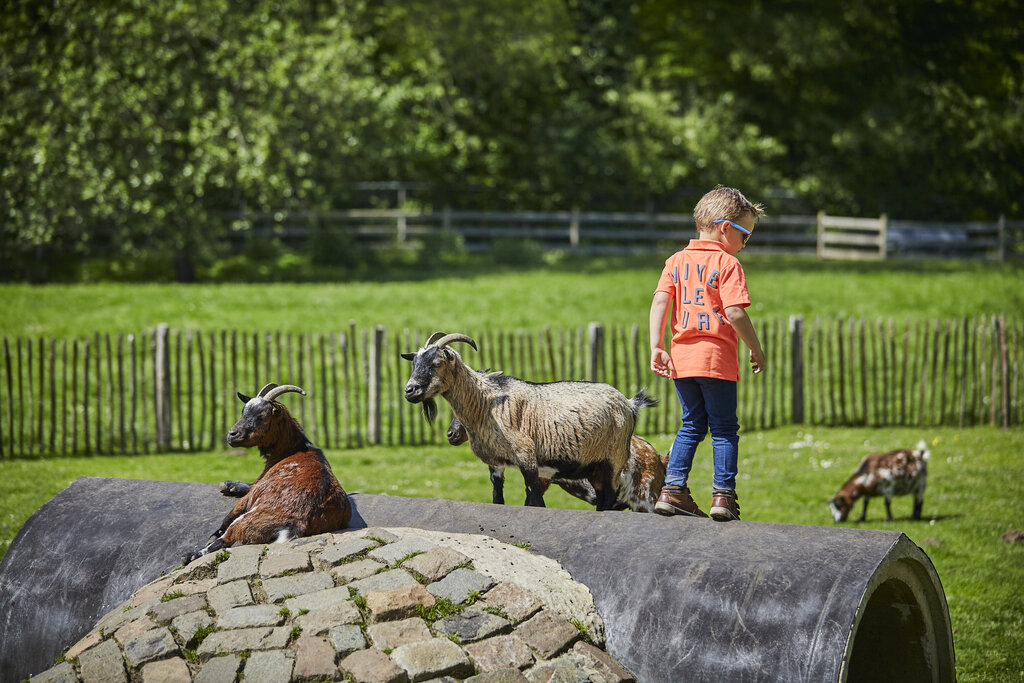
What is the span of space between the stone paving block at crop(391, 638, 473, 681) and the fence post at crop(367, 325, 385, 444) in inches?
371

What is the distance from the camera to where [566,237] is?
1348 inches

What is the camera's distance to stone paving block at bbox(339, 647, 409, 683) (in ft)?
13.8

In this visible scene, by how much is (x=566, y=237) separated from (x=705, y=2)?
10.9 meters

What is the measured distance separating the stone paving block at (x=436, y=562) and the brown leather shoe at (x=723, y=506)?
1313 mm

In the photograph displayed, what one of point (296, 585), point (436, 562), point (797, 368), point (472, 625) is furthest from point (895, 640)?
point (797, 368)

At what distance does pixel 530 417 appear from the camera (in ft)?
18.2

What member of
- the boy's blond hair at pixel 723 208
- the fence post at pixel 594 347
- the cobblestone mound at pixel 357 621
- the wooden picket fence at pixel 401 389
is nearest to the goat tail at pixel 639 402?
Answer: the boy's blond hair at pixel 723 208

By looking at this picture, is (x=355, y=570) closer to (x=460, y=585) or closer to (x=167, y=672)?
(x=460, y=585)

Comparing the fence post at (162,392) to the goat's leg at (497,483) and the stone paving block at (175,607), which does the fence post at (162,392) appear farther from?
the stone paving block at (175,607)

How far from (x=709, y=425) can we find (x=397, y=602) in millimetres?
1921

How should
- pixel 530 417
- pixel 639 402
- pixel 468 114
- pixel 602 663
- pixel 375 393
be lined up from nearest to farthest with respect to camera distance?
pixel 602 663, pixel 530 417, pixel 639 402, pixel 375 393, pixel 468 114

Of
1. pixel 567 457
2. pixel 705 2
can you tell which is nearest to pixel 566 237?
pixel 705 2

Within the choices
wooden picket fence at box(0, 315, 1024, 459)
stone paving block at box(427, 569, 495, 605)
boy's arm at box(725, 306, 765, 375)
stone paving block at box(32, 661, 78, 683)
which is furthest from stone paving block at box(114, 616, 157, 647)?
wooden picket fence at box(0, 315, 1024, 459)

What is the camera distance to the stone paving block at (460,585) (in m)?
4.67
